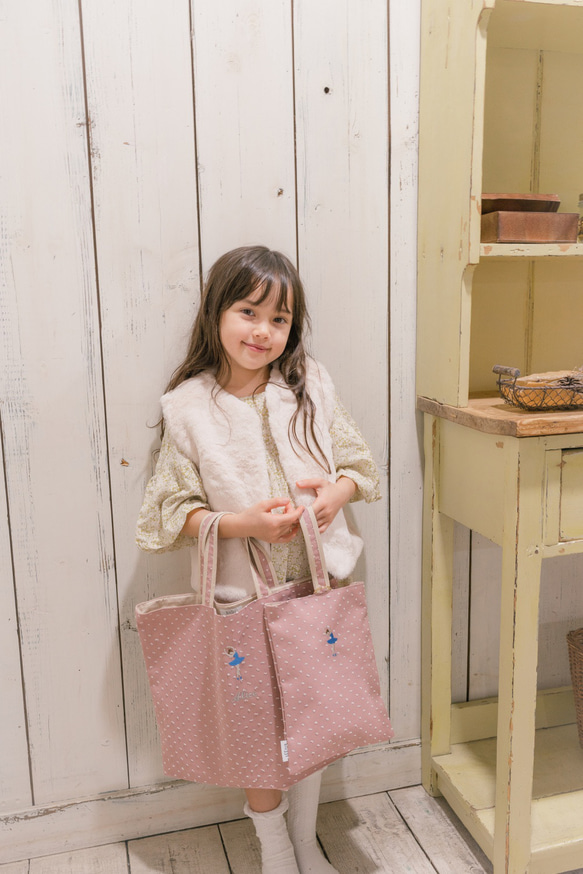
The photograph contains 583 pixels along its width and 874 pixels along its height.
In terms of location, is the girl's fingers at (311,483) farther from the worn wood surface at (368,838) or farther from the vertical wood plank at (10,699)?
the worn wood surface at (368,838)

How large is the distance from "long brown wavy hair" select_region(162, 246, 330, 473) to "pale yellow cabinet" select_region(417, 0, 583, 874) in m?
0.28

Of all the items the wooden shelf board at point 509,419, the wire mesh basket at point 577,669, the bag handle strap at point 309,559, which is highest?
the wooden shelf board at point 509,419

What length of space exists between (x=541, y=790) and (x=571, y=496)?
68 centimetres

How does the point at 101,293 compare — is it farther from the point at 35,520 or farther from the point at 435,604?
the point at 435,604

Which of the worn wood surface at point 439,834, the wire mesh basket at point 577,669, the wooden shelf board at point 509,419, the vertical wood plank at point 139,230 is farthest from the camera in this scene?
the wire mesh basket at point 577,669

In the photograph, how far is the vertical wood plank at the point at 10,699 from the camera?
1379 mm

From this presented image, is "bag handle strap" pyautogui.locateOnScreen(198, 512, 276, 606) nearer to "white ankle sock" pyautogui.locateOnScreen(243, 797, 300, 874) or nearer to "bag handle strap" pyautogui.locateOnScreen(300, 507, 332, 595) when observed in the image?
"bag handle strap" pyautogui.locateOnScreen(300, 507, 332, 595)

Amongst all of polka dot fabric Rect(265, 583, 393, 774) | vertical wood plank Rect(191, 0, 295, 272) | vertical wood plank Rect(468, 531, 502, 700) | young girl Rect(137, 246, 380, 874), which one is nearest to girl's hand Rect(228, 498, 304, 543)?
young girl Rect(137, 246, 380, 874)

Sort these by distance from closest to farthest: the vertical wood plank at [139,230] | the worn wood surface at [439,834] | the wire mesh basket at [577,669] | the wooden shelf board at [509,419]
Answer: the wooden shelf board at [509,419]
the vertical wood plank at [139,230]
the worn wood surface at [439,834]
the wire mesh basket at [577,669]

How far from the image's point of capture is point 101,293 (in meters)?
1.35

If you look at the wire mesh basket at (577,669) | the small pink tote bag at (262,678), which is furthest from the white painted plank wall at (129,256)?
the wire mesh basket at (577,669)

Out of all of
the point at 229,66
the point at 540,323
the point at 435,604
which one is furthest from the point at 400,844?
the point at 229,66

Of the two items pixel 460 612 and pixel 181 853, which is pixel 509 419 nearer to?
pixel 460 612

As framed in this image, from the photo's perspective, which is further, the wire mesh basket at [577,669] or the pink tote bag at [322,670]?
the wire mesh basket at [577,669]
